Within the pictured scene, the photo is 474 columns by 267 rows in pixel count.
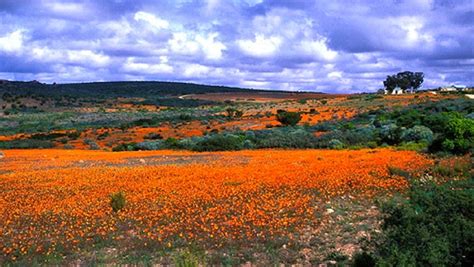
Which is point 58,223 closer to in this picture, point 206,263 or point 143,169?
point 206,263

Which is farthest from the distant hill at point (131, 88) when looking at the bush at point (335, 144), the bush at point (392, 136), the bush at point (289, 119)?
the bush at point (392, 136)

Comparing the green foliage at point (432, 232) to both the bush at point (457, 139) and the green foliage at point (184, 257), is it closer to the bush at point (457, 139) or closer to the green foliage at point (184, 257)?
the green foliage at point (184, 257)

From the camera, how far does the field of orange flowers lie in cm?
1184

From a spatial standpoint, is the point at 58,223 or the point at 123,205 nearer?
the point at 58,223

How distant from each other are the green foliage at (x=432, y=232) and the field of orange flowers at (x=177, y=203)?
12.6ft

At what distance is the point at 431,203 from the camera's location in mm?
8695

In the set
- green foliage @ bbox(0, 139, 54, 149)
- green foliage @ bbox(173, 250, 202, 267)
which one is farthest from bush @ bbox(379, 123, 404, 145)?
green foliage @ bbox(0, 139, 54, 149)

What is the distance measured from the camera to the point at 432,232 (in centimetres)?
770

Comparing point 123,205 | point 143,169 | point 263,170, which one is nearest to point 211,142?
point 143,169

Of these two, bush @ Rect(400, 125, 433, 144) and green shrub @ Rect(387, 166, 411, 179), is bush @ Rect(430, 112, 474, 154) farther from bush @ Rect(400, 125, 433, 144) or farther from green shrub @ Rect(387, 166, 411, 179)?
bush @ Rect(400, 125, 433, 144)

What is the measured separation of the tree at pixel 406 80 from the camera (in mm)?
116938

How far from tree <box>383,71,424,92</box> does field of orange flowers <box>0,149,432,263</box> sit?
99.1 m

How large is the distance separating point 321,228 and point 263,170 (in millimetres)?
8988

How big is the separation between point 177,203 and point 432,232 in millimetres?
8657
